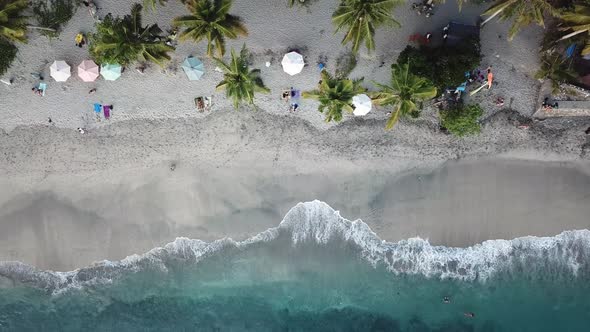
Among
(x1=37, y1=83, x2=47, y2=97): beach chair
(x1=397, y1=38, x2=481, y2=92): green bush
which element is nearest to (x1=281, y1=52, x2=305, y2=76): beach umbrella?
(x1=397, y1=38, x2=481, y2=92): green bush

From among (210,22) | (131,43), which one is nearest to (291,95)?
(210,22)

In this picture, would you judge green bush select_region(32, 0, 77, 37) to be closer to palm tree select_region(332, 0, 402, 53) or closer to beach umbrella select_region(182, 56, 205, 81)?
beach umbrella select_region(182, 56, 205, 81)

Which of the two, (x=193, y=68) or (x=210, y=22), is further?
(x=193, y=68)

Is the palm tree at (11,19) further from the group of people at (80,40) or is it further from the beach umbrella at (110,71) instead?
the beach umbrella at (110,71)

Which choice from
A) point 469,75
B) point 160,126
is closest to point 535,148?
point 469,75

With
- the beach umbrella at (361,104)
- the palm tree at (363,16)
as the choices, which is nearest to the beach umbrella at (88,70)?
the palm tree at (363,16)

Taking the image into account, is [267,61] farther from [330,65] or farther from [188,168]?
[188,168]

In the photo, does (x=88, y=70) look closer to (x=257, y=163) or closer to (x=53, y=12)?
(x=53, y=12)
